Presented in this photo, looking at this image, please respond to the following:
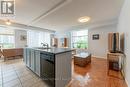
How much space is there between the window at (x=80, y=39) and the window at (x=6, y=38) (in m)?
5.33

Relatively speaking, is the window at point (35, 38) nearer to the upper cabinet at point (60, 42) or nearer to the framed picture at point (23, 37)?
the framed picture at point (23, 37)

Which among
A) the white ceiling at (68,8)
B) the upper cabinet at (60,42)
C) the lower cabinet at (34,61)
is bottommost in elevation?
the lower cabinet at (34,61)

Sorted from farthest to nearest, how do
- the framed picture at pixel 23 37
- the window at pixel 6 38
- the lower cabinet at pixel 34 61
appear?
the framed picture at pixel 23 37
the window at pixel 6 38
the lower cabinet at pixel 34 61

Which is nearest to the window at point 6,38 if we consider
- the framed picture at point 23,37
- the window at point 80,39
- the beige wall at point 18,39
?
the beige wall at point 18,39

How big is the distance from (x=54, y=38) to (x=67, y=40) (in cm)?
173

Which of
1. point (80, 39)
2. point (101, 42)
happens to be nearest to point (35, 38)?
point (80, 39)

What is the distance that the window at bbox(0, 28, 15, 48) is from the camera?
21.0 ft

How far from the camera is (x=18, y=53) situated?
5.75 metres

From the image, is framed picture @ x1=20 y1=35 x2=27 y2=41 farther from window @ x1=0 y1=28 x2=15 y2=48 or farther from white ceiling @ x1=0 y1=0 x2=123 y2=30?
white ceiling @ x1=0 y1=0 x2=123 y2=30

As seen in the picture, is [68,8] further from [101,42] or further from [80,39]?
[80,39]

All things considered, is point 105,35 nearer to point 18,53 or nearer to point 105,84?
point 105,84

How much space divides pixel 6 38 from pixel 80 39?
628 centimetres

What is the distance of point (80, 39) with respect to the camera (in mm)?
7461

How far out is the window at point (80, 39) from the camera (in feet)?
23.2
